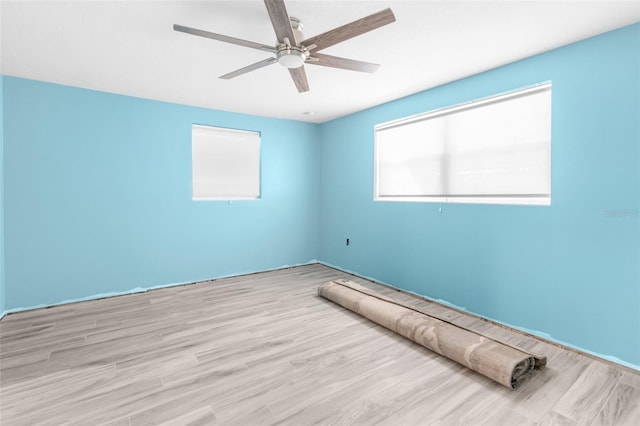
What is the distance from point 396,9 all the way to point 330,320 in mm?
2742

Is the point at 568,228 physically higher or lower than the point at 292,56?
lower

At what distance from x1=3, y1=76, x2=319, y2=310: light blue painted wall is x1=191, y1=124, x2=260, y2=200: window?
0.13m

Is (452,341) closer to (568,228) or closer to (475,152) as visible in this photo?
(568,228)

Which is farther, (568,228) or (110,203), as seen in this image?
(110,203)

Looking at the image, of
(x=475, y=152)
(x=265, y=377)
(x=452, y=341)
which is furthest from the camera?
(x=475, y=152)

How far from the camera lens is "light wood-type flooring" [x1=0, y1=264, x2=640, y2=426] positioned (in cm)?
173

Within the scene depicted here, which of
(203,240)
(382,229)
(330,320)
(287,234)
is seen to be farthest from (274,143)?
(330,320)

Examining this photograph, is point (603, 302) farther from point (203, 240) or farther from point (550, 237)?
point (203, 240)

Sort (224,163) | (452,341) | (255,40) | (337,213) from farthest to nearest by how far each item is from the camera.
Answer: (337,213) < (224,163) < (255,40) < (452,341)

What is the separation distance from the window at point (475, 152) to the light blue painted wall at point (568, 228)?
0.15 metres

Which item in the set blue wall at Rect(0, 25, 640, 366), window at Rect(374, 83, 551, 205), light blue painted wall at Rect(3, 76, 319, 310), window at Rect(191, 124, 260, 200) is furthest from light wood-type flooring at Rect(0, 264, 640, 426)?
window at Rect(191, 124, 260, 200)

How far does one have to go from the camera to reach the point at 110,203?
12.3 feet

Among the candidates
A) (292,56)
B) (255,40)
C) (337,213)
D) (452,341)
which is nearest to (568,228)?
(452,341)

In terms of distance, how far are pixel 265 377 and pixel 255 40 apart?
2647mm
